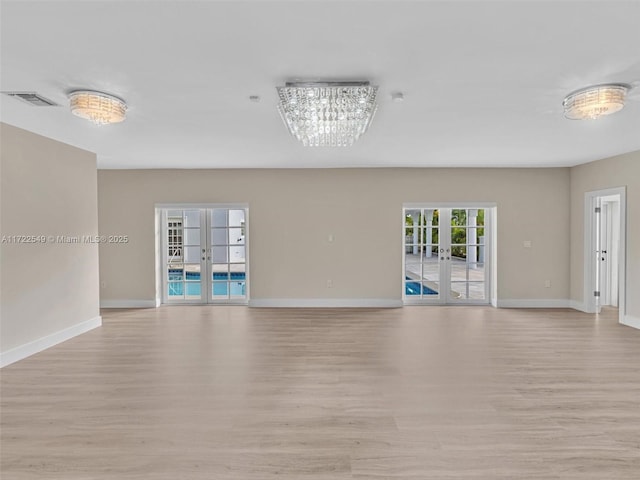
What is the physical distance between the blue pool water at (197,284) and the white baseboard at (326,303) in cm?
54

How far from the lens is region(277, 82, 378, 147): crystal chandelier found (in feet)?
7.97

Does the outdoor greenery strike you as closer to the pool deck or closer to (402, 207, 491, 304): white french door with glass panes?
(402, 207, 491, 304): white french door with glass panes

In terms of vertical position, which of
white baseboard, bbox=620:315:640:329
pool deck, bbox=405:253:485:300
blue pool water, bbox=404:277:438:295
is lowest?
white baseboard, bbox=620:315:640:329

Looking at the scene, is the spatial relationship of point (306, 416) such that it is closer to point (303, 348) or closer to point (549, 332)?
point (303, 348)

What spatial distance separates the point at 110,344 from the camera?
13.4ft

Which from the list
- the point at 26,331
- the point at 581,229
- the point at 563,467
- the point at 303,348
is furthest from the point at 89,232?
the point at 581,229

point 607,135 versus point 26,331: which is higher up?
point 607,135

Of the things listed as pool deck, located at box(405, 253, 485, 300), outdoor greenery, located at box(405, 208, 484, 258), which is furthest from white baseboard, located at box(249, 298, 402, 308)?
outdoor greenery, located at box(405, 208, 484, 258)

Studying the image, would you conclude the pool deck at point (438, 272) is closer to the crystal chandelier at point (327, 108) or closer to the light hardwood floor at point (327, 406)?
the light hardwood floor at point (327, 406)

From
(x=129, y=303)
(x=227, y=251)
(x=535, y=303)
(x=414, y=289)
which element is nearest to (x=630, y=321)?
(x=535, y=303)

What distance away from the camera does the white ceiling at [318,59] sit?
1.67 m

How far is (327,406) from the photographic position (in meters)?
2.61

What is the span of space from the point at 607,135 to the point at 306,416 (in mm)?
4430

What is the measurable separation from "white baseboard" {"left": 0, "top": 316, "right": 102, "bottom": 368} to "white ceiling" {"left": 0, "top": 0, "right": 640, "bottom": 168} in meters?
2.35
